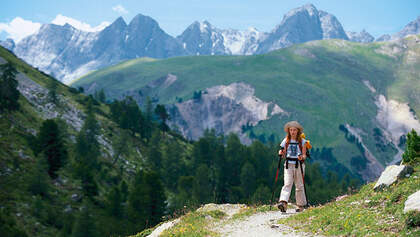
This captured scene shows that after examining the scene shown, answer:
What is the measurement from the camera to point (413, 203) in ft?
44.9

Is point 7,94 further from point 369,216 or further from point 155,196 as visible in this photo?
point 369,216

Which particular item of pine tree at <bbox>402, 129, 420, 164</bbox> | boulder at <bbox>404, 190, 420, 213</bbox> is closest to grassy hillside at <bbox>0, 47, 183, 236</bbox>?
pine tree at <bbox>402, 129, 420, 164</bbox>

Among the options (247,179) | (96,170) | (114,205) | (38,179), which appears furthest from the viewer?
(247,179)

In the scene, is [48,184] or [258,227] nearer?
[258,227]

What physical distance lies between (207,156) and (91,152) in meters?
46.1

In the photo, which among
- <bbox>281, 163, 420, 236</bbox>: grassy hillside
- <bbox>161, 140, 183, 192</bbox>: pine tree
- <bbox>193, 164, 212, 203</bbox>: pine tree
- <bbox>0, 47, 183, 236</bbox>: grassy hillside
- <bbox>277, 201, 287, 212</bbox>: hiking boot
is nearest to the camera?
<bbox>281, 163, 420, 236</bbox>: grassy hillside

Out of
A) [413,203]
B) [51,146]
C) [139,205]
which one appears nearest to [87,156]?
[51,146]

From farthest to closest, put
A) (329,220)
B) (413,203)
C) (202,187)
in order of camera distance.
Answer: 1. (202,187)
2. (329,220)
3. (413,203)

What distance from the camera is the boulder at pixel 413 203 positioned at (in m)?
13.4

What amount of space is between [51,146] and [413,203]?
84390 millimetres

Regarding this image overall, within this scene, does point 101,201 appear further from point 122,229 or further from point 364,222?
point 364,222

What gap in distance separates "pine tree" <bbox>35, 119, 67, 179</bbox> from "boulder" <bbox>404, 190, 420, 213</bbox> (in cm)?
8274

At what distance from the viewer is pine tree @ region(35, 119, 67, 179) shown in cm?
8288

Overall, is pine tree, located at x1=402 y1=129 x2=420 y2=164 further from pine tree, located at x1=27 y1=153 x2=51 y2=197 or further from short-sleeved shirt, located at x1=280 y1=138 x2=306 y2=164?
pine tree, located at x1=27 y1=153 x2=51 y2=197
